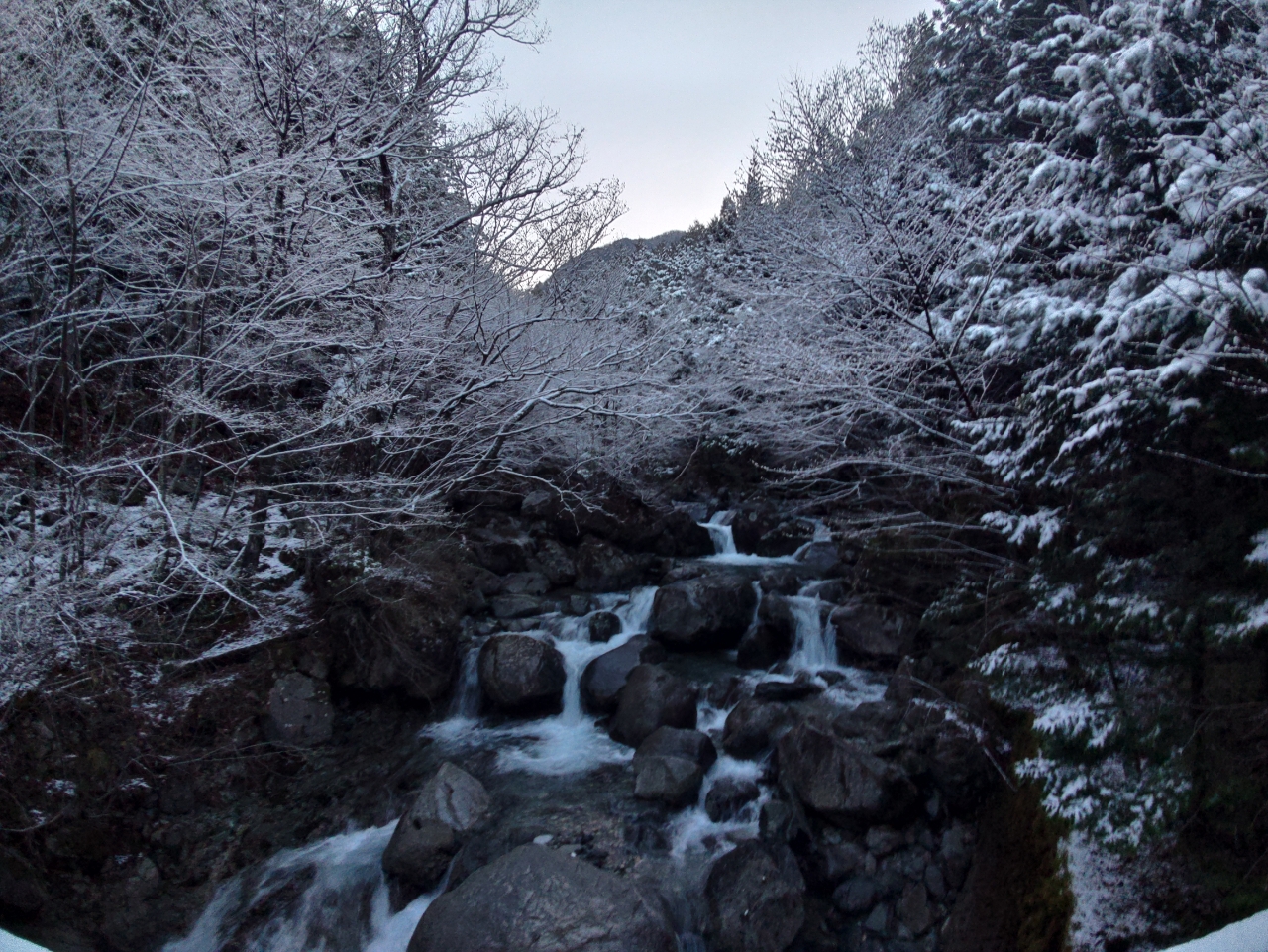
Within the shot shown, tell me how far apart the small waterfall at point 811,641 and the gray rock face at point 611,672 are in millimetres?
1624

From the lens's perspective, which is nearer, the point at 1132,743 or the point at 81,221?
the point at 1132,743

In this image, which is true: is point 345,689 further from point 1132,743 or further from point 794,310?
point 794,310

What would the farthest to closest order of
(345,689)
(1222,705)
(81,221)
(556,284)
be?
(556,284) < (345,689) < (81,221) < (1222,705)

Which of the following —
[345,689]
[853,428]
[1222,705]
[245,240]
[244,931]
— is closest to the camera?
[1222,705]

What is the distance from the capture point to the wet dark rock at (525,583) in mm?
9148

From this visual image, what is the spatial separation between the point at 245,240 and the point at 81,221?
4.97 ft

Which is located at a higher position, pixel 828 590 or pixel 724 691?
pixel 828 590

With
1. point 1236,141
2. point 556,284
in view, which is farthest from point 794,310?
point 1236,141

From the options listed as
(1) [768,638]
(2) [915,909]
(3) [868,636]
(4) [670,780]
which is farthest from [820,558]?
(2) [915,909]

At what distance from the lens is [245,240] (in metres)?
6.35

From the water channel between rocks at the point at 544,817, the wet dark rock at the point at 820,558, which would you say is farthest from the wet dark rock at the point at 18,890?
the wet dark rock at the point at 820,558

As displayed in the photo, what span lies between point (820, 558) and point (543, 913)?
296 inches

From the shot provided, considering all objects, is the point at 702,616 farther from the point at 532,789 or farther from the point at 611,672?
the point at 532,789

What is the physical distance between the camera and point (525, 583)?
928cm
